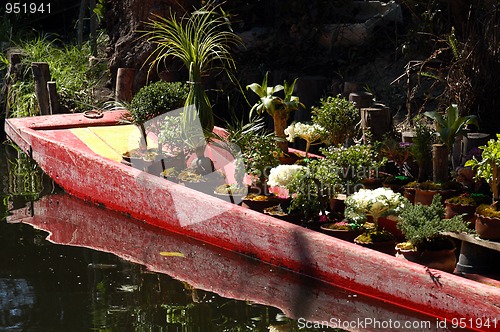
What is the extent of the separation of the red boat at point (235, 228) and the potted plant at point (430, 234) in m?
0.14

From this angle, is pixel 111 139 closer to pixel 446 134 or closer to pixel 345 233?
pixel 345 233

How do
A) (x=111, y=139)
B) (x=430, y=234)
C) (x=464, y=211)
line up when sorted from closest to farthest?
1. (x=430, y=234)
2. (x=464, y=211)
3. (x=111, y=139)

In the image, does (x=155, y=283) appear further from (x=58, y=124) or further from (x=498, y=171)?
(x=58, y=124)

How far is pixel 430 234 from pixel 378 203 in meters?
0.55

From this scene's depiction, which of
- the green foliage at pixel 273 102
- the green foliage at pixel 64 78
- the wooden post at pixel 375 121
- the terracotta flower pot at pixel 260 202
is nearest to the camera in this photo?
the terracotta flower pot at pixel 260 202

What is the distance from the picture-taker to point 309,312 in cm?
621

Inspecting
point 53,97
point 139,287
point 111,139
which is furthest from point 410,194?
point 53,97

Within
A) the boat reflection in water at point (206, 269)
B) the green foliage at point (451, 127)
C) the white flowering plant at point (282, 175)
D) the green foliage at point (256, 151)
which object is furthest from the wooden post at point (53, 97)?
the green foliage at point (451, 127)

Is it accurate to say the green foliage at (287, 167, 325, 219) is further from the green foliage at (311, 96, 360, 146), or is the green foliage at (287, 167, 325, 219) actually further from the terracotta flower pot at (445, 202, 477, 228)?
the green foliage at (311, 96, 360, 146)

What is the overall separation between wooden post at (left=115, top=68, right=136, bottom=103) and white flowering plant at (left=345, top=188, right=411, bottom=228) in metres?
5.01

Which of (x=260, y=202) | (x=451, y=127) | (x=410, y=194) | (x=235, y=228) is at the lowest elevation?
(x=235, y=228)

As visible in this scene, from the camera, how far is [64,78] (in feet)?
40.9

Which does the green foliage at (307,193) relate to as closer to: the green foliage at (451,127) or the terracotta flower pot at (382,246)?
the terracotta flower pot at (382,246)

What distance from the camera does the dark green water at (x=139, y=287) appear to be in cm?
611
